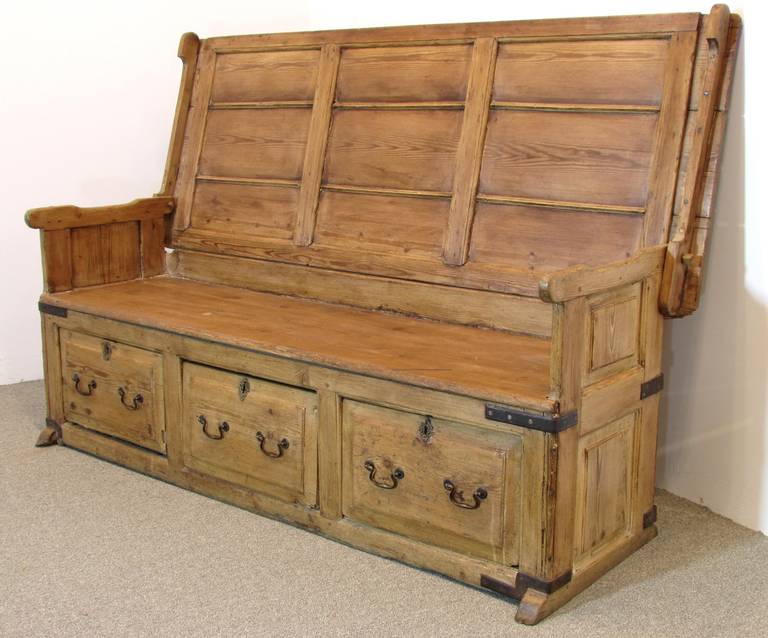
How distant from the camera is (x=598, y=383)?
9.44 ft

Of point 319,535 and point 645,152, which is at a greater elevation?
point 645,152

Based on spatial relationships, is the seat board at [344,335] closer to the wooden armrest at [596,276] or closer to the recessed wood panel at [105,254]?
the recessed wood panel at [105,254]

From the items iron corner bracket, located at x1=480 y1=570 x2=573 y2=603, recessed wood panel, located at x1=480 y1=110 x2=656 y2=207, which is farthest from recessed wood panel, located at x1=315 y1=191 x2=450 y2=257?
iron corner bracket, located at x1=480 y1=570 x2=573 y2=603

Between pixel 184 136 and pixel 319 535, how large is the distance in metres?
1.94

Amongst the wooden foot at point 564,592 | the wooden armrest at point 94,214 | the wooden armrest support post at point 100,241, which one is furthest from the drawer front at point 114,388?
the wooden foot at point 564,592

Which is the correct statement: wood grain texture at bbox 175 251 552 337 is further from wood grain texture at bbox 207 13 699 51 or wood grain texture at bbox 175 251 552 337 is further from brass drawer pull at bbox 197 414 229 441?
wood grain texture at bbox 207 13 699 51

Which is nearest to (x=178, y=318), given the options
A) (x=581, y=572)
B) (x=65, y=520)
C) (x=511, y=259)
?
(x=65, y=520)

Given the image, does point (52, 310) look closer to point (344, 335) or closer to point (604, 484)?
point (344, 335)

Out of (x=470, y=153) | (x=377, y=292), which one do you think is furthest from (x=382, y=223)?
(x=470, y=153)

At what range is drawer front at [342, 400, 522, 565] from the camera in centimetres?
285

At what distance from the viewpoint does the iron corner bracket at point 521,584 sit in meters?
2.80

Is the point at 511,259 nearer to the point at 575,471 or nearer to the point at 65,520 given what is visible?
the point at 575,471

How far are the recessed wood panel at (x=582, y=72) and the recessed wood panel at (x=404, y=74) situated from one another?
0.16 metres

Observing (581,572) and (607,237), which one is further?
(607,237)
